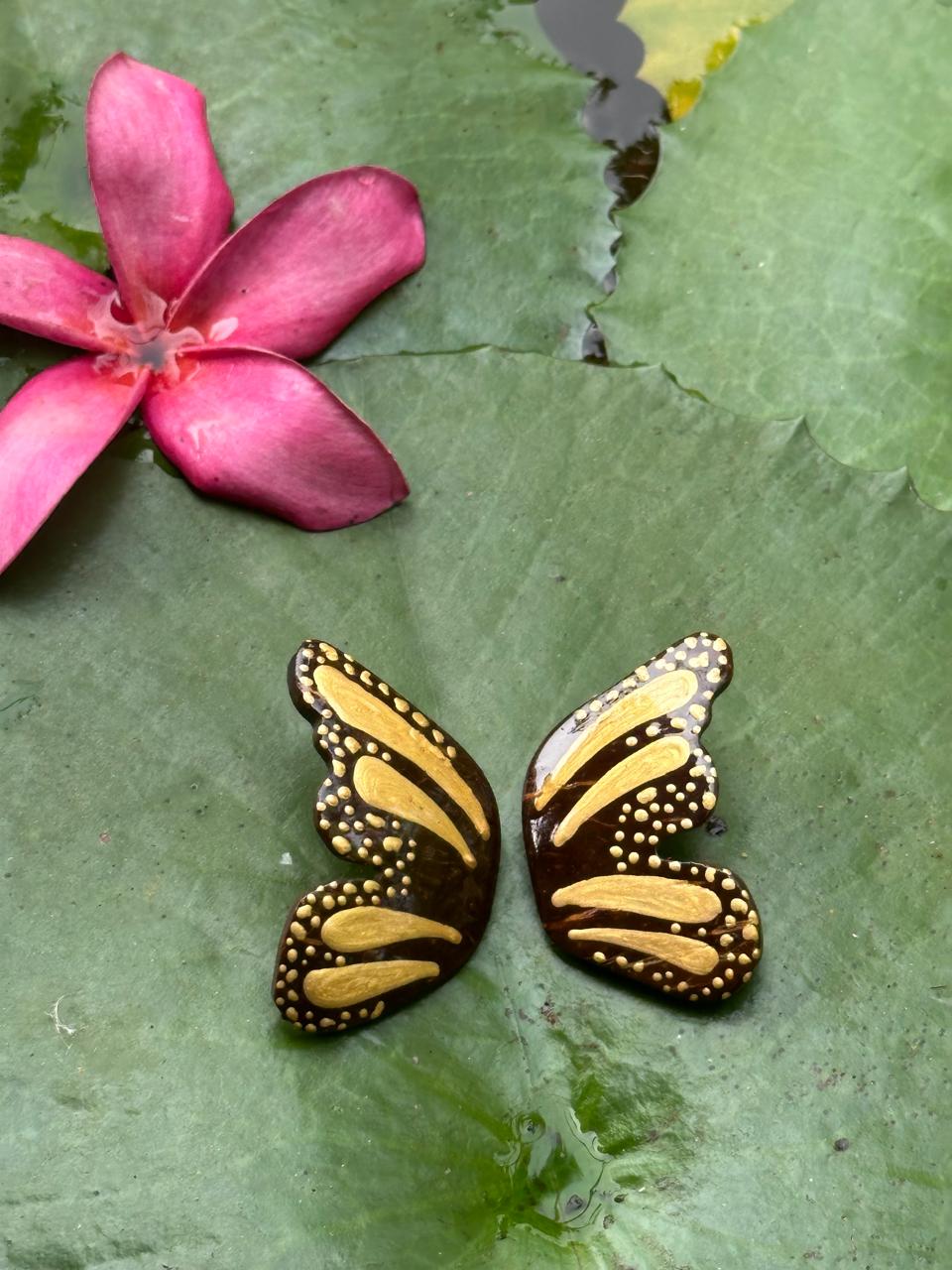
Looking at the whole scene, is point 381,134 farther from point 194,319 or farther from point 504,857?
point 504,857

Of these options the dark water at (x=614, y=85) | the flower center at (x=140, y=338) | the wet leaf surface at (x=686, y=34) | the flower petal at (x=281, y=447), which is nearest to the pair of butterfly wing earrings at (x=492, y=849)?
the flower petal at (x=281, y=447)

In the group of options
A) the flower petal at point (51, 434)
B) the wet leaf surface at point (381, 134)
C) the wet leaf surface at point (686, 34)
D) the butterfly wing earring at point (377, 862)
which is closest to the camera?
the butterfly wing earring at point (377, 862)

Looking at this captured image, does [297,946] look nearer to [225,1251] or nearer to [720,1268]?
[225,1251]

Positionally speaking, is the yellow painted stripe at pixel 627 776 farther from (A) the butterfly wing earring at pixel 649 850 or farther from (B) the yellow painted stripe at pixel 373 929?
(B) the yellow painted stripe at pixel 373 929

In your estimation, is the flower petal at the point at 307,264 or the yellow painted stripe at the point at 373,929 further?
the flower petal at the point at 307,264

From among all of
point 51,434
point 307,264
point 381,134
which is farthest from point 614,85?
point 51,434

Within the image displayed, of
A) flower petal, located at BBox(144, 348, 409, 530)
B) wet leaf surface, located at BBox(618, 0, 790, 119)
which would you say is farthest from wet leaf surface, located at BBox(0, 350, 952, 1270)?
wet leaf surface, located at BBox(618, 0, 790, 119)

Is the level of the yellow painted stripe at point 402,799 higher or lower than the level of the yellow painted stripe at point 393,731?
lower
